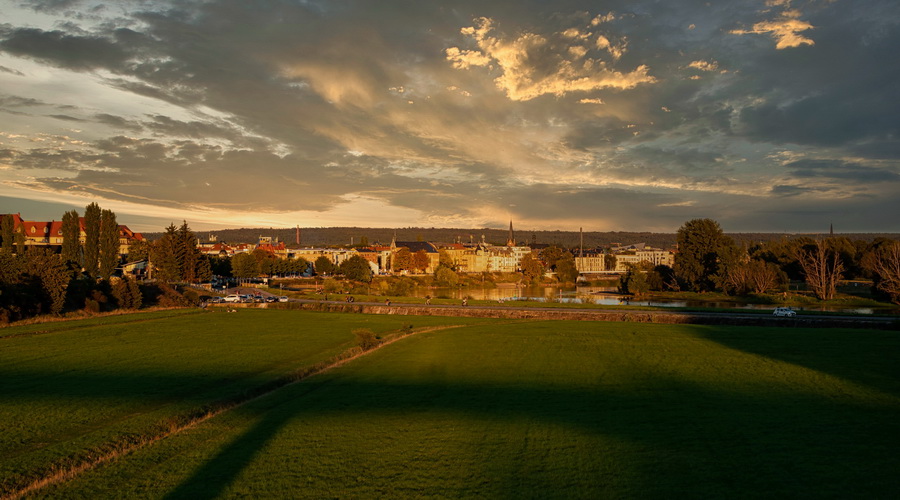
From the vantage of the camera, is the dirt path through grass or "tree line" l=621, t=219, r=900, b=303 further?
"tree line" l=621, t=219, r=900, b=303

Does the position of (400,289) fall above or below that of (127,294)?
below

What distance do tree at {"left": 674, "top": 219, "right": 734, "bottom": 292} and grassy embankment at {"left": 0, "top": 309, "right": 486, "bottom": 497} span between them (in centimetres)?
7916

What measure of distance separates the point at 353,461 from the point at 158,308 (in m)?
58.1

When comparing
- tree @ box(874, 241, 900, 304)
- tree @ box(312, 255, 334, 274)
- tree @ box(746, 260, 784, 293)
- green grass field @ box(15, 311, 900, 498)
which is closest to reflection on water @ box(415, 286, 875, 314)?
tree @ box(874, 241, 900, 304)

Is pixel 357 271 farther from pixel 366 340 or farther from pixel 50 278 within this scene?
pixel 366 340

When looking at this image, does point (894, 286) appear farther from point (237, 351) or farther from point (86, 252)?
point (86, 252)

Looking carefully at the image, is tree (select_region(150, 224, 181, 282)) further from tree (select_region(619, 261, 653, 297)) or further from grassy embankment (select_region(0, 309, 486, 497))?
tree (select_region(619, 261, 653, 297))

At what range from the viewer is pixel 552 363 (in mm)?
27922

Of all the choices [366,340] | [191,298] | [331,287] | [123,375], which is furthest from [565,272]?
[123,375]

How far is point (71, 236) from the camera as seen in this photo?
77.9m

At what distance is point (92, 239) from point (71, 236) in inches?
218

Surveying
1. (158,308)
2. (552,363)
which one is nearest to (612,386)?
(552,363)

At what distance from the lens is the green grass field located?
11.9m

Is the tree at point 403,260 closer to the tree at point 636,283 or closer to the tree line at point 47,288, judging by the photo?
the tree at point 636,283
